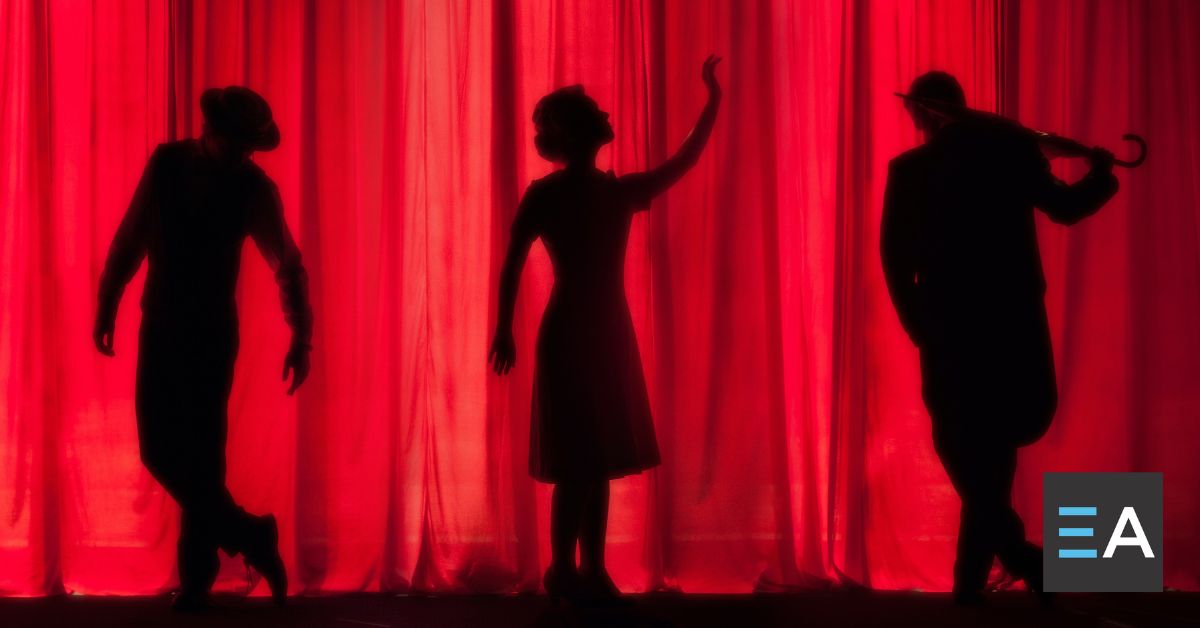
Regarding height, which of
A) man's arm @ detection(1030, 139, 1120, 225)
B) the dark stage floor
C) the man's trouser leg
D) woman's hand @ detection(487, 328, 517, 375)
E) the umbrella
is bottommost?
the dark stage floor

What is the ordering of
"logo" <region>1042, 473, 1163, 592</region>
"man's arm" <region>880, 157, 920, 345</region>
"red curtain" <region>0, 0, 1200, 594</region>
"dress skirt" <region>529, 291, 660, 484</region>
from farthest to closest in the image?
"red curtain" <region>0, 0, 1200, 594</region> < "logo" <region>1042, 473, 1163, 592</region> < "man's arm" <region>880, 157, 920, 345</region> < "dress skirt" <region>529, 291, 660, 484</region>

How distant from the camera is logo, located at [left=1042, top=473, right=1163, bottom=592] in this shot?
2.63 m

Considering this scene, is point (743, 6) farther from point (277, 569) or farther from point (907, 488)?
point (277, 569)

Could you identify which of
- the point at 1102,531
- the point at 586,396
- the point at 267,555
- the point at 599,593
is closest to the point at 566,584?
the point at 599,593

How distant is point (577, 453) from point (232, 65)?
171 cm

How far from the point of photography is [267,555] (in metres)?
2.46

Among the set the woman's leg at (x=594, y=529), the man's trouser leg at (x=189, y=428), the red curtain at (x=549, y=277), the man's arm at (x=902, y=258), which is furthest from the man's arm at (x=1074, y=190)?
the man's trouser leg at (x=189, y=428)

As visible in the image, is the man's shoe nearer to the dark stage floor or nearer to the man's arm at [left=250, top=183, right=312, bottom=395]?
the dark stage floor

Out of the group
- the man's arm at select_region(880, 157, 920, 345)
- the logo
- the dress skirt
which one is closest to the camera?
the dress skirt

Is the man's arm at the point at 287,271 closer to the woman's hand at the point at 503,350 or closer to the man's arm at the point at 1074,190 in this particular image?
the woman's hand at the point at 503,350

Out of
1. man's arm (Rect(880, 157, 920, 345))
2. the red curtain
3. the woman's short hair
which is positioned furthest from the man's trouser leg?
man's arm (Rect(880, 157, 920, 345))

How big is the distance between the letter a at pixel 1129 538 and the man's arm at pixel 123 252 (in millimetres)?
2857

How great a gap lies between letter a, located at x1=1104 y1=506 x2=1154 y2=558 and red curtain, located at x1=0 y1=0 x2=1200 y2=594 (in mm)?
197

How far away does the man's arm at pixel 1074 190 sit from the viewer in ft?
7.75
